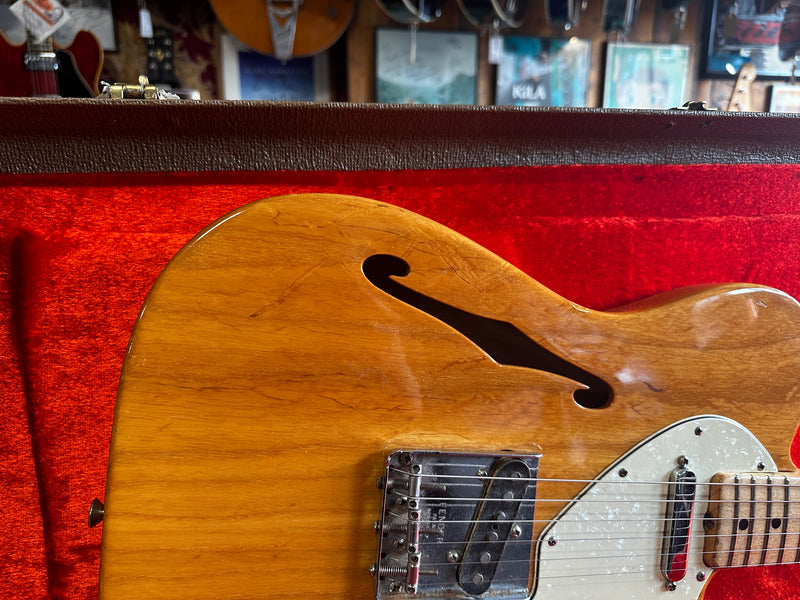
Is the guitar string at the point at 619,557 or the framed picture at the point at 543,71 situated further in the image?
the framed picture at the point at 543,71

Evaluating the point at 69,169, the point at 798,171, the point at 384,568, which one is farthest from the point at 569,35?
the point at 384,568

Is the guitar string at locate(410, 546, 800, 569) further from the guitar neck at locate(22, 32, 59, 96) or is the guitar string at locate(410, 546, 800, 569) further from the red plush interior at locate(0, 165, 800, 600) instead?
the guitar neck at locate(22, 32, 59, 96)

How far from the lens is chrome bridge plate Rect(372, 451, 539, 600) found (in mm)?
449

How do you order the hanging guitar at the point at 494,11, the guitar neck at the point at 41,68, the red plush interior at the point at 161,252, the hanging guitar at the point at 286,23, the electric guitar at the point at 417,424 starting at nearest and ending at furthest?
the electric guitar at the point at 417,424 → the red plush interior at the point at 161,252 → the guitar neck at the point at 41,68 → the hanging guitar at the point at 286,23 → the hanging guitar at the point at 494,11

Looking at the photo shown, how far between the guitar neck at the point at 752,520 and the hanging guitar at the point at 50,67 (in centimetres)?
96

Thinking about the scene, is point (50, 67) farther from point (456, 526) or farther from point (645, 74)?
point (645, 74)

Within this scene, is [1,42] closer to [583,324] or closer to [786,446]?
[583,324]

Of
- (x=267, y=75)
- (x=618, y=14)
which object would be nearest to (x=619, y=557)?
(x=267, y=75)

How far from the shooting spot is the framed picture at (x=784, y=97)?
192 centimetres

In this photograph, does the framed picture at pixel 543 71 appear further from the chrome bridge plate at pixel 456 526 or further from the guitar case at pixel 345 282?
the chrome bridge plate at pixel 456 526

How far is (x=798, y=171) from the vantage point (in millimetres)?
681

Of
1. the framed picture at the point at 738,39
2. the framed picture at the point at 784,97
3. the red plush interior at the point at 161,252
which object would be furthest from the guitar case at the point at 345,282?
the framed picture at the point at 784,97

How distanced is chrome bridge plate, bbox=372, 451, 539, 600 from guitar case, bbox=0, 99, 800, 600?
2 cm

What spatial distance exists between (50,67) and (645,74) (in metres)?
1.83
